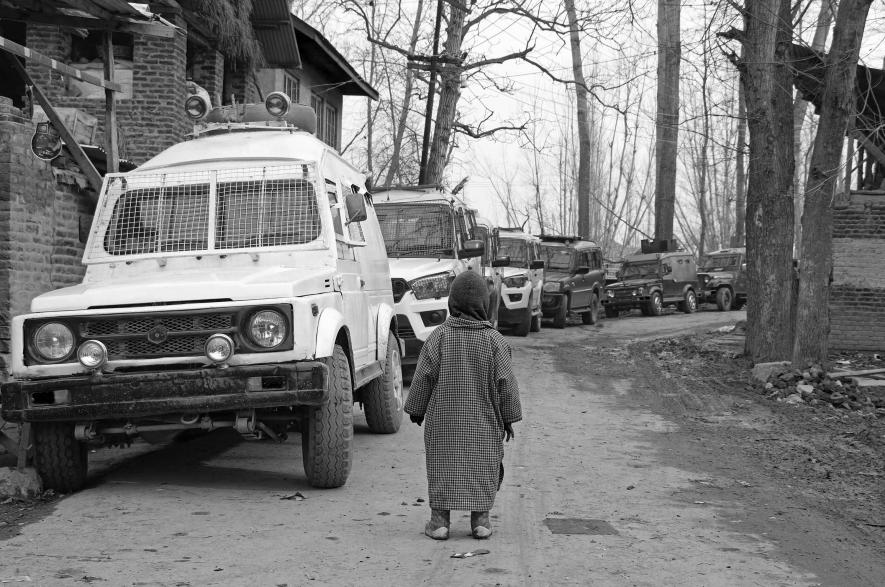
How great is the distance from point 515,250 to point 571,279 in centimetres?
345

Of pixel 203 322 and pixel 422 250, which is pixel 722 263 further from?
pixel 203 322

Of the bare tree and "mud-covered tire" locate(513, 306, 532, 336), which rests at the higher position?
the bare tree

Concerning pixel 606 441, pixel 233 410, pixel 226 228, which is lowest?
pixel 606 441

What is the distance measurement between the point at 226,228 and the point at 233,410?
1815mm

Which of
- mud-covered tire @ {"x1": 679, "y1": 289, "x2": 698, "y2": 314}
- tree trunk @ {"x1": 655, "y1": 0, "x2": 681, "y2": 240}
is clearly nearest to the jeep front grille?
mud-covered tire @ {"x1": 679, "y1": 289, "x2": 698, "y2": 314}

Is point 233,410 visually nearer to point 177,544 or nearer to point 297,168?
point 177,544

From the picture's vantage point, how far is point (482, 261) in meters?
17.0

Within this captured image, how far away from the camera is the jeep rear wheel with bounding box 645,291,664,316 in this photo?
106 ft

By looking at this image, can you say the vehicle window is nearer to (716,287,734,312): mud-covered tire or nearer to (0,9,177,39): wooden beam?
(716,287,734,312): mud-covered tire

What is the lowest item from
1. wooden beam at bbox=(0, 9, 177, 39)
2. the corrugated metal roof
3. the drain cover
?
the drain cover

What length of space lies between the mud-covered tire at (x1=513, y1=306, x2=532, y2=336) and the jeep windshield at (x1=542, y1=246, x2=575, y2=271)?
4618 mm

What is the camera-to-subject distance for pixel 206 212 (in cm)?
822

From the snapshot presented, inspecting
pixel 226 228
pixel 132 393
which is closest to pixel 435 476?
pixel 132 393

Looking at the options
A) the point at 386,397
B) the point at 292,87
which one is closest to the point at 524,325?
the point at 292,87
